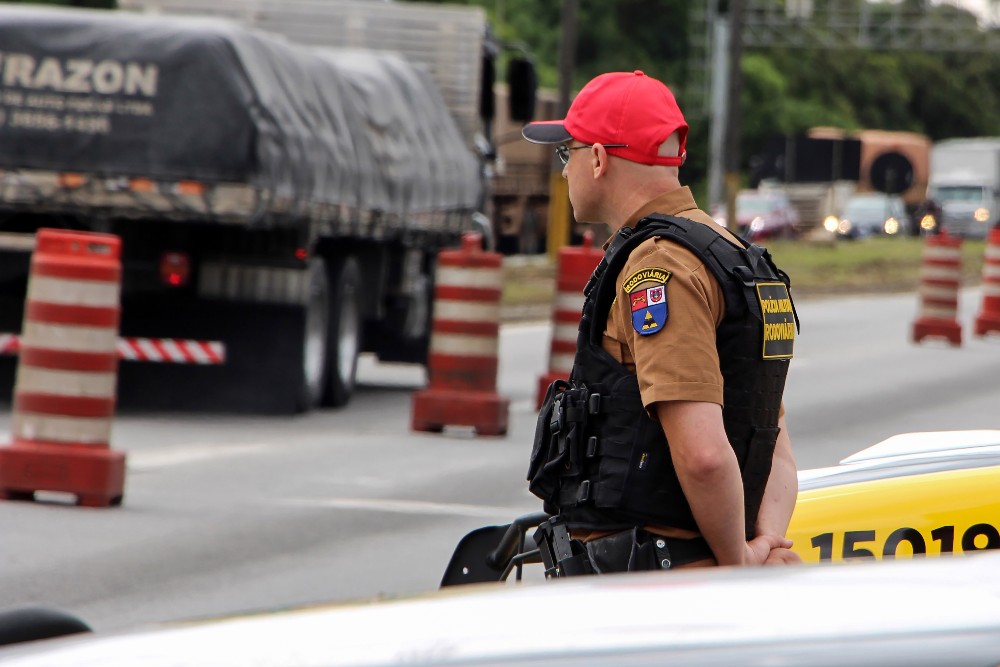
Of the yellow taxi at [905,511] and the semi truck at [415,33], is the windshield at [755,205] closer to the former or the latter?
the semi truck at [415,33]

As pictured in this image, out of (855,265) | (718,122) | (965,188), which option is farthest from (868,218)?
(855,265)


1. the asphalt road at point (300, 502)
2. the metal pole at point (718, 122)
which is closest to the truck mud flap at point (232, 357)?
the asphalt road at point (300, 502)

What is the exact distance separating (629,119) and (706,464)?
687 millimetres

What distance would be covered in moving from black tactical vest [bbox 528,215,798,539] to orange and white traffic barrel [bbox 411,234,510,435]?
8.95 metres

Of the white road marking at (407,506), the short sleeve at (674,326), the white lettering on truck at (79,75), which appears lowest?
the white road marking at (407,506)

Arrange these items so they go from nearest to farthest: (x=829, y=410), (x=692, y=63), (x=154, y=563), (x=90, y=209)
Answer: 1. (x=154, y=563)
2. (x=90, y=209)
3. (x=829, y=410)
4. (x=692, y=63)

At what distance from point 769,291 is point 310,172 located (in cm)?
996

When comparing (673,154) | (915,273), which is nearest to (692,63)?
(915,273)

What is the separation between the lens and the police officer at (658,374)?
343 cm

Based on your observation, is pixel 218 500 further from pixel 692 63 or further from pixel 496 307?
pixel 692 63

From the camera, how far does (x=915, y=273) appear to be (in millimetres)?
39969

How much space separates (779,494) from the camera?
379cm

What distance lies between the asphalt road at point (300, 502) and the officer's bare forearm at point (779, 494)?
1.23 meters

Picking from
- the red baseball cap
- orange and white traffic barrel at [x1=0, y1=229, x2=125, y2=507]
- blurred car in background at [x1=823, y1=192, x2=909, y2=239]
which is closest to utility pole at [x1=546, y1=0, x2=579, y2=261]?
blurred car in background at [x1=823, y1=192, x2=909, y2=239]
